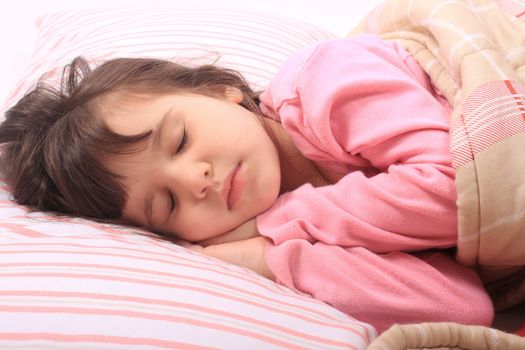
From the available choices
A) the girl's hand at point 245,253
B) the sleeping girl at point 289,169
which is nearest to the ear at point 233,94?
the sleeping girl at point 289,169

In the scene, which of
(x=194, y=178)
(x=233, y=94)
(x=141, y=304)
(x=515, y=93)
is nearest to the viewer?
(x=141, y=304)

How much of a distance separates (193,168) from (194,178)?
0.02m

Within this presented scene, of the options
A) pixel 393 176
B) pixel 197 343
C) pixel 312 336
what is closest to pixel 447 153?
pixel 393 176

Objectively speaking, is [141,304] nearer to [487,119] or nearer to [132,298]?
[132,298]

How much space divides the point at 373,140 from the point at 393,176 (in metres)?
0.06

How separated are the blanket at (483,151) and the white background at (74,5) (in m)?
0.76

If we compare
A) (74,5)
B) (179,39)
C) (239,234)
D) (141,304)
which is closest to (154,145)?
(239,234)

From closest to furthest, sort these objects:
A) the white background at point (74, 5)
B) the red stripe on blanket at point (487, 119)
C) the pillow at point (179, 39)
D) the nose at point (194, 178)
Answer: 1. the red stripe on blanket at point (487, 119)
2. the nose at point (194, 178)
3. the pillow at point (179, 39)
4. the white background at point (74, 5)

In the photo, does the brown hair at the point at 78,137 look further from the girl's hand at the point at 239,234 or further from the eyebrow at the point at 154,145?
the girl's hand at the point at 239,234

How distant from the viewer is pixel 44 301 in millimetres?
667

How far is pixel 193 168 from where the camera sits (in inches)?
35.0

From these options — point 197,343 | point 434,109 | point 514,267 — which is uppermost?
point 434,109

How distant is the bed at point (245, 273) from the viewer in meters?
0.64

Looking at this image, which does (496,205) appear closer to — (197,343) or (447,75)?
(447,75)
